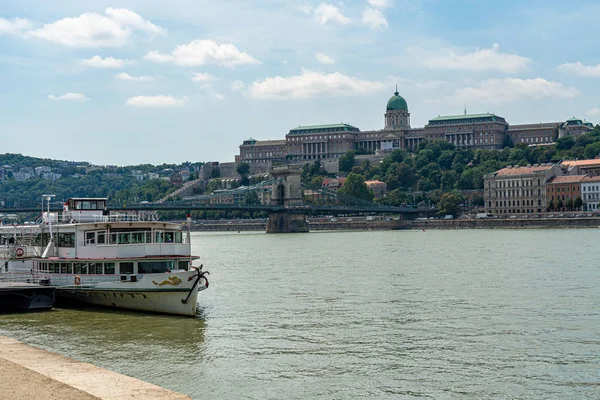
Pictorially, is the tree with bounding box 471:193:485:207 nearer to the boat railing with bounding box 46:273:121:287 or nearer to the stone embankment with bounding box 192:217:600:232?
the stone embankment with bounding box 192:217:600:232

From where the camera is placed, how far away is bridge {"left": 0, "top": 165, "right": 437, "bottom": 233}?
99.9 metres

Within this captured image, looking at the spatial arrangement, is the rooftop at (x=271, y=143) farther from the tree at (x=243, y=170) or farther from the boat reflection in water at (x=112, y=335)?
the boat reflection in water at (x=112, y=335)

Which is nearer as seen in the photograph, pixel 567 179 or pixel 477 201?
pixel 567 179

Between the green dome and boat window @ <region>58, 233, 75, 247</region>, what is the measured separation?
162 m

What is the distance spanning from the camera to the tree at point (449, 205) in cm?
11394

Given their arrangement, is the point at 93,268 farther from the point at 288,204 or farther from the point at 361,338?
the point at 288,204

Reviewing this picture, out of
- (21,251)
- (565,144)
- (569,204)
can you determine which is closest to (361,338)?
(21,251)

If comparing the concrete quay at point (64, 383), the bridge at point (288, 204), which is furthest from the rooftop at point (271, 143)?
the concrete quay at point (64, 383)

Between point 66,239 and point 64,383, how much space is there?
13.4m

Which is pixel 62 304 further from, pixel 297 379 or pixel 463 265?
pixel 463 265

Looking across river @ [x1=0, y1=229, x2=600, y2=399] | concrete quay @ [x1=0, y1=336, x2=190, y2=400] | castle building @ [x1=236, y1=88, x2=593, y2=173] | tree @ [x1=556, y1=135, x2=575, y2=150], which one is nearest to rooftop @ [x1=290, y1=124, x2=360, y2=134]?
castle building @ [x1=236, y1=88, x2=593, y2=173]

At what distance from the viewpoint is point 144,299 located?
24.6m

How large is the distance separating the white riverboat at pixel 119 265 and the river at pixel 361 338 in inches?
19.8

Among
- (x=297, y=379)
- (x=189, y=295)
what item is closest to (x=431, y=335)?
(x=297, y=379)
